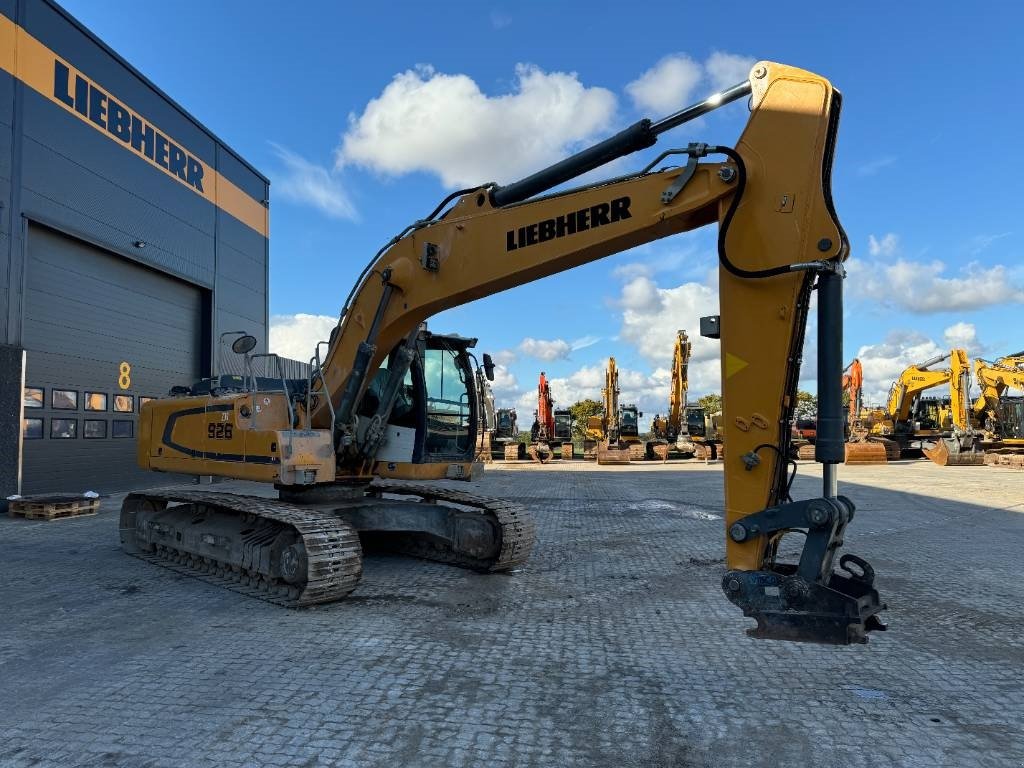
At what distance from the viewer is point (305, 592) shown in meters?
5.75

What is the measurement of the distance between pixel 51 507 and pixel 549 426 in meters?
25.4

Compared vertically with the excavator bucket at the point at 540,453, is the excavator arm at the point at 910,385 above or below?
above

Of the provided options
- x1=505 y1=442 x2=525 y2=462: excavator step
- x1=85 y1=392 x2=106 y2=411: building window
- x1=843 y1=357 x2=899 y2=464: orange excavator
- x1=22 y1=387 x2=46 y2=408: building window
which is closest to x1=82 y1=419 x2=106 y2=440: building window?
x1=85 y1=392 x2=106 y2=411: building window

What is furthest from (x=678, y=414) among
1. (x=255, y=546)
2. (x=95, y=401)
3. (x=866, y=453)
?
(x=255, y=546)

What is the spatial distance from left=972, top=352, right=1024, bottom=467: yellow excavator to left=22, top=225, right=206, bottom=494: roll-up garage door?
30.3 metres

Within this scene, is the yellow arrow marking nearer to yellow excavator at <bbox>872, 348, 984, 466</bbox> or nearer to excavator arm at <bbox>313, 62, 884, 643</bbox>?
excavator arm at <bbox>313, 62, 884, 643</bbox>

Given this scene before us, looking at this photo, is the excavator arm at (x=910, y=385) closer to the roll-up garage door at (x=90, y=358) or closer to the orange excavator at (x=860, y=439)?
the orange excavator at (x=860, y=439)

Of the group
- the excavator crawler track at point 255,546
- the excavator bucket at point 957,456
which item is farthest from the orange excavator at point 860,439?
the excavator crawler track at point 255,546

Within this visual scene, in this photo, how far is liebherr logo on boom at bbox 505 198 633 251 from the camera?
469 cm

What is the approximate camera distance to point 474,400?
7828 mm

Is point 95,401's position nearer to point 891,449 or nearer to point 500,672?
point 500,672

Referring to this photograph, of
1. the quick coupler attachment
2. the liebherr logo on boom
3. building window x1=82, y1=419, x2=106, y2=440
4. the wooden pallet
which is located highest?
the liebherr logo on boom

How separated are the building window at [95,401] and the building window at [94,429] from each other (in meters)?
0.27

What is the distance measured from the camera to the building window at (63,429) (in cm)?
1337
